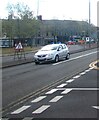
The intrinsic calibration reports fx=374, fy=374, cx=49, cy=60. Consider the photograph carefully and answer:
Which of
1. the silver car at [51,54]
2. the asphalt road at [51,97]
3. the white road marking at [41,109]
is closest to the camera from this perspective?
the asphalt road at [51,97]

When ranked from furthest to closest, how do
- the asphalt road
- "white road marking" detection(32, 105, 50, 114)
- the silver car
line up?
the silver car → "white road marking" detection(32, 105, 50, 114) → the asphalt road

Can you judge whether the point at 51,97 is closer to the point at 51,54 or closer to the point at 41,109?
the point at 41,109

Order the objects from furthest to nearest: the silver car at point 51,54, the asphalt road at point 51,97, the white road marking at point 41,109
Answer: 1. the silver car at point 51,54
2. the white road marking at point 41,109
3. the asphalt road at point 51,97

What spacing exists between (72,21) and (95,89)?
102869mm

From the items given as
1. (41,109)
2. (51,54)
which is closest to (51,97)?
(41,109)

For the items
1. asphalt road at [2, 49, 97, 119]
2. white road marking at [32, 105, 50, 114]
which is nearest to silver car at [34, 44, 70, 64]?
asphalt road at [2, 49, 97, 119]

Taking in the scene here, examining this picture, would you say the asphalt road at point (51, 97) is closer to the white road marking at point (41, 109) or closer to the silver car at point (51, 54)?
the white road marking at point (41, 109)

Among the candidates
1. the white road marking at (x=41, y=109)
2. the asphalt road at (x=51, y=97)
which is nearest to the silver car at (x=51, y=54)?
the asphalt road at (x=51, y=97)

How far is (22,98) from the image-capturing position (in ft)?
37.2

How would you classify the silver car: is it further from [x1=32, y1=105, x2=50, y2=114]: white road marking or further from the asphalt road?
[x1=32, y1=105, x2=50, y2=114]: white road marking

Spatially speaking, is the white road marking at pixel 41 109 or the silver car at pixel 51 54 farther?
the silver car at pixel 51 54

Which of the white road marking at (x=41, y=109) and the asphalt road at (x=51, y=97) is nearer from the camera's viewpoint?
the asphalt road at (x=51, y=97)

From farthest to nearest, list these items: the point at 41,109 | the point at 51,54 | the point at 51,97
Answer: the point at 51,54 → the point at 51,97 → the point at 41,109

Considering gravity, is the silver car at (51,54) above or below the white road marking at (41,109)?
above
